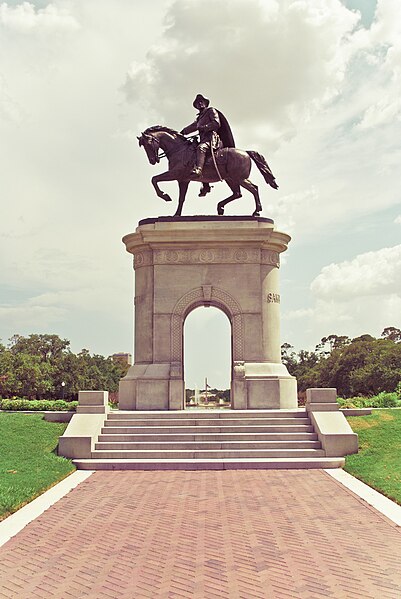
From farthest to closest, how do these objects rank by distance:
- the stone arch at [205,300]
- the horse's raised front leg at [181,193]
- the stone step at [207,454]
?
1. the horse's raised front leg at [181,193]
2. the stone arch at [205,300]
3. the stone step at [207,454]

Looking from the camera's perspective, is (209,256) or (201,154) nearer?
(201,154)

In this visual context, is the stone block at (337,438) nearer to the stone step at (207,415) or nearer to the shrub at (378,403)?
the stone step at (207,415)

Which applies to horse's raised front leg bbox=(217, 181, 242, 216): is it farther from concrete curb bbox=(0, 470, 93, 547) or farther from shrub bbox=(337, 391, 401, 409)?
concrete curb bbox=(0, 470, 93, 547)

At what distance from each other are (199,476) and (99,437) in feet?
13.6

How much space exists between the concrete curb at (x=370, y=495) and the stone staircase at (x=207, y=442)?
3.88 feet

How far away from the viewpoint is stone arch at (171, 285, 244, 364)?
21.8 m

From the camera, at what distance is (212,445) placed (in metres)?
17.0

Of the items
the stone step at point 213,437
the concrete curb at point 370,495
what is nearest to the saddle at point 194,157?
the stone step at point 213,437

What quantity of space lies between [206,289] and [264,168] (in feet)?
18.0

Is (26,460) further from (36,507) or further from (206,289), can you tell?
(206,289)

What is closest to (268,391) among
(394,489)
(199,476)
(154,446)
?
(154,446)

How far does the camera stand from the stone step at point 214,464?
15.7 metres

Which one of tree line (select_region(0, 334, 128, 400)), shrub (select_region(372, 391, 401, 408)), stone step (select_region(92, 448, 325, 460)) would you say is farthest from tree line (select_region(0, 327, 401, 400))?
stone step (select_region(92, 448, 325, 460))

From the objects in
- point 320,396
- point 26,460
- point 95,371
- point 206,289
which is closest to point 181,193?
point 206,289
